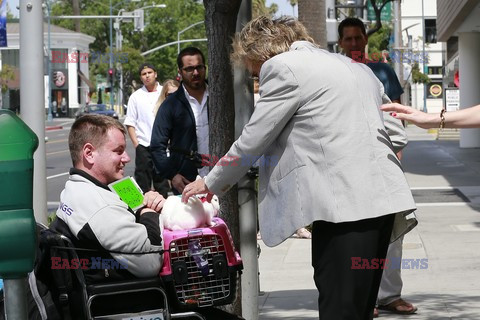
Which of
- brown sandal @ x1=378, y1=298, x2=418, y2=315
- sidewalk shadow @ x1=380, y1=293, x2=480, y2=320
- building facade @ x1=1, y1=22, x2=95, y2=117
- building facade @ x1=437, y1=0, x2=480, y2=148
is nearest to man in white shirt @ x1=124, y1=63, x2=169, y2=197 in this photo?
Result: sidewalk shadow @ x1=380, y1=293, x2=480, y2=320

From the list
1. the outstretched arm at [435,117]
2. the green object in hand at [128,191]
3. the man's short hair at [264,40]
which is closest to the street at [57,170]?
the green object in hand at [128,191]

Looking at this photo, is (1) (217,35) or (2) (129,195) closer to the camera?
(2) (129,195)

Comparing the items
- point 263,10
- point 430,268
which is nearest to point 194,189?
point 263,10

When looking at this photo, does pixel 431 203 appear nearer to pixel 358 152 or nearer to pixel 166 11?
pixel 358 152

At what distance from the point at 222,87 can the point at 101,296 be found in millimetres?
1935

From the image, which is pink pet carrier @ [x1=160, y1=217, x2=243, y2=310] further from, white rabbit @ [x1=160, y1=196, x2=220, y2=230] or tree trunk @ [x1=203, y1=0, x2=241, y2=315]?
tree trunk @ [x1=203, y1=0, x2=241, y2=315]

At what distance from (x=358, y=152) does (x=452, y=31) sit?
83.5ft

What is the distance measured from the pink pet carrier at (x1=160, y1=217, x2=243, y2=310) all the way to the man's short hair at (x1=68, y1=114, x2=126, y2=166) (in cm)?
59

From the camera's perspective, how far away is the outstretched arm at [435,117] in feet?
13.9

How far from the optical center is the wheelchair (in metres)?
4.39

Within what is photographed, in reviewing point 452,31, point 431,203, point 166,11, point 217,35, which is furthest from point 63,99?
point 217,35

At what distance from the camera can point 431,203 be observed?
14.8 m

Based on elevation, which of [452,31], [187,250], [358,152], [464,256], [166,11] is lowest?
[464,256]

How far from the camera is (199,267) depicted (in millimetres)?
4539
